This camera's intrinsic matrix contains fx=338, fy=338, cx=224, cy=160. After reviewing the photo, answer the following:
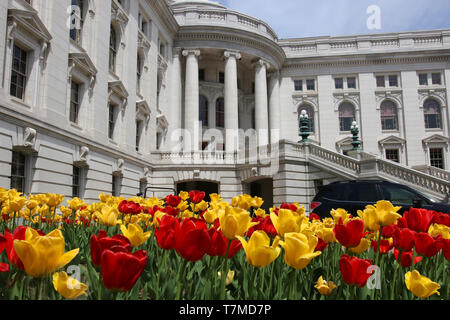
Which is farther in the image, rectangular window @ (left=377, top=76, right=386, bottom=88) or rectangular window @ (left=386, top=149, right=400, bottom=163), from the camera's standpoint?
rectangular window @ (left=377, top=76, right=386, bottom=88)

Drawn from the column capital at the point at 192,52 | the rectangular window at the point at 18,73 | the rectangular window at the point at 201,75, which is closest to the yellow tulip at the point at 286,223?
the rectangular window at the point at 18,73

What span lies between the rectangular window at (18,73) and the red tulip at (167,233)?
48.4ft

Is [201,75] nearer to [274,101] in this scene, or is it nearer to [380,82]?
[274,101]

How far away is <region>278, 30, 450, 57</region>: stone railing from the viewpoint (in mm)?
39969

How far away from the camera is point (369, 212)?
94.0 inches

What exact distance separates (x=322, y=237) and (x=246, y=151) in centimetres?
2454

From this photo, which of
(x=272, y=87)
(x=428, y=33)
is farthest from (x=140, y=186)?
(x=428, y=33)

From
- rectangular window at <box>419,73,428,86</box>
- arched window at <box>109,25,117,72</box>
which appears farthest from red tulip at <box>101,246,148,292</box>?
rectangular window at <box>419,73,428,86</box>

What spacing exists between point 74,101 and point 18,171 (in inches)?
227

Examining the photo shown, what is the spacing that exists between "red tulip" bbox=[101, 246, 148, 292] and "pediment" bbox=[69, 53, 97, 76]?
1833 cm

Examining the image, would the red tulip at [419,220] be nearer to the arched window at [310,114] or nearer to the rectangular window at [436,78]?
the arched window at [310,114]

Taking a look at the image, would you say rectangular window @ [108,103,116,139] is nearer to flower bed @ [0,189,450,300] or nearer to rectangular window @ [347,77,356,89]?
flower bed @ [0,189,450,300]

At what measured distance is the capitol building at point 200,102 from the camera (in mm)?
14789

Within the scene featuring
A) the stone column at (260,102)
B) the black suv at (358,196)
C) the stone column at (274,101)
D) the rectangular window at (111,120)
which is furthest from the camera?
the stone column at (274,101)
